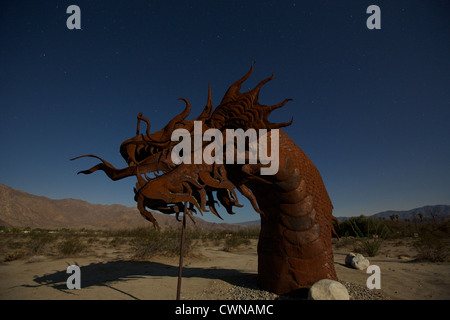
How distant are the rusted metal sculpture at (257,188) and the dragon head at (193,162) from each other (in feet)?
0.04

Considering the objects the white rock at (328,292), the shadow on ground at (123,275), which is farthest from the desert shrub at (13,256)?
the white rock at (328,292)

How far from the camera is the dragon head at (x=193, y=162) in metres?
3.03

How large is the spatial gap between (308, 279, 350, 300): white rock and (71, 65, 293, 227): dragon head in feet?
5.09

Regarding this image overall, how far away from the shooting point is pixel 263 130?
139 inches

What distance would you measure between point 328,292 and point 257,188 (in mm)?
1985

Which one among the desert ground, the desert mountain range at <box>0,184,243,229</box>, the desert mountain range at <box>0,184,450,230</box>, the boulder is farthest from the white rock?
the desert mountain range at <box>0,184,243,229</box>

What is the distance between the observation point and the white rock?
10.4 ft

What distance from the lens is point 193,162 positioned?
3.33 m

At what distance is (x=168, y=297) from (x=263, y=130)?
12.7ft

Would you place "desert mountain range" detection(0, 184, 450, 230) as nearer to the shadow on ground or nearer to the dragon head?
the shadow on ground

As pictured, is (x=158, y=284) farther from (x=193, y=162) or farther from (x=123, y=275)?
(x=193, y=162)

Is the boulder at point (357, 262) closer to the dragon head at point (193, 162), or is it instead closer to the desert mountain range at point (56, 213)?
the dragon head at point (193, 162)

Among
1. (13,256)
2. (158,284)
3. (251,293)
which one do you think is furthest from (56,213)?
(251,293)

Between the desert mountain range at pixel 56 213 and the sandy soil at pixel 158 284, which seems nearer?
the sandy soil at pixel 158 284
